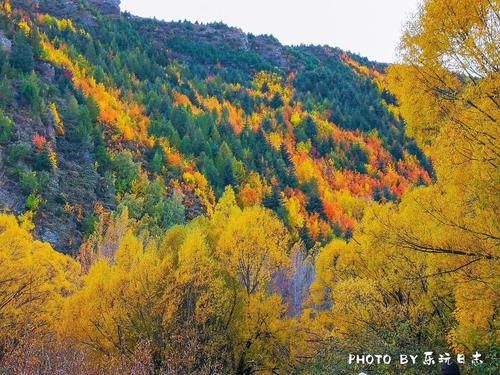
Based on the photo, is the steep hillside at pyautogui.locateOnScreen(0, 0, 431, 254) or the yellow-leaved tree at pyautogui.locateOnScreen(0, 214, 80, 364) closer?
the yellow-leaved tree at pyautogui.locateOnScreen(0, 214, 80, 364)

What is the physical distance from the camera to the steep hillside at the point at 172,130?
56.4 m

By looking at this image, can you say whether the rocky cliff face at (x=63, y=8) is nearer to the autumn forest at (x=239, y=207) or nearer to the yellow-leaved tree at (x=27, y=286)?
the autumn forest at (x=239, y=207)

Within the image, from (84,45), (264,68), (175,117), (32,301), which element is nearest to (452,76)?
(32,301)

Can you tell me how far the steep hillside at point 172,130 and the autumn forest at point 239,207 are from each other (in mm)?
453

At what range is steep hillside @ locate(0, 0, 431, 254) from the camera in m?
56.4

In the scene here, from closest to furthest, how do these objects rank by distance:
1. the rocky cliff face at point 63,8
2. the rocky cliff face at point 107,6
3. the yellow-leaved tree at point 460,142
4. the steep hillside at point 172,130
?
the yellow-leaved tree at point 460,142, the steep hillside at point 172,130, the rocky cliff face at point 63,8, the rocky cliff face at point 107,6

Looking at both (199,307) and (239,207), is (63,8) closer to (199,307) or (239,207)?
(239,207)

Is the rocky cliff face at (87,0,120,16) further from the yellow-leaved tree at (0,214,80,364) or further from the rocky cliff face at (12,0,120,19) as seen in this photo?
the yellow-leaved tree at (0,214,80,364)

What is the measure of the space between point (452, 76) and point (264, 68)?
518ft

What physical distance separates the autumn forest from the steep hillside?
0.45 metres

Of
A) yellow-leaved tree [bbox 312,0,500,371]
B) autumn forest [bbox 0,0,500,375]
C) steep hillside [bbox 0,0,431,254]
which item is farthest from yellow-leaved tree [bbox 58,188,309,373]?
Answer: yellow-leaved tree [bbox 312,0,500,371]

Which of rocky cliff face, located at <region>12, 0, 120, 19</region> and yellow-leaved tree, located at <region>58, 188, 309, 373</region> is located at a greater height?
rocky cliff face, located at <region>12, 0, 120, 19</region>

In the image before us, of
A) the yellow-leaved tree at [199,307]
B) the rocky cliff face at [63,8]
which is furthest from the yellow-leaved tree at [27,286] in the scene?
the rocky cliff face at [63,8]

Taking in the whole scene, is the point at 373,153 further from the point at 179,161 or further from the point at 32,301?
the point at 32,301
